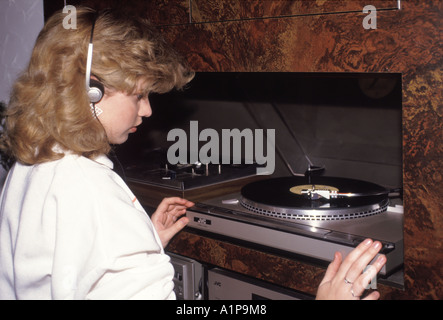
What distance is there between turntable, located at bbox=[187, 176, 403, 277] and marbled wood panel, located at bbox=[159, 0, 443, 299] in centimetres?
8

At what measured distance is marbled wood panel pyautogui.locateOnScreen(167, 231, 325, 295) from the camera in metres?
1.14

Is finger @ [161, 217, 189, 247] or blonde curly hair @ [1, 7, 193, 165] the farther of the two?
finger @ [161, 217, 189, 247]

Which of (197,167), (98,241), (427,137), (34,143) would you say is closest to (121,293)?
(98,241)

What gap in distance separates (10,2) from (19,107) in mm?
810

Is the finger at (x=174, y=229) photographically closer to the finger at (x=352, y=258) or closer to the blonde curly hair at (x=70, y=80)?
the blonde curly hair at (x=70, y=80)

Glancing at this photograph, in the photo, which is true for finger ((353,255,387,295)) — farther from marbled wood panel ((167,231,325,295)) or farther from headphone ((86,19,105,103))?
headphone ((86,19,105,103))

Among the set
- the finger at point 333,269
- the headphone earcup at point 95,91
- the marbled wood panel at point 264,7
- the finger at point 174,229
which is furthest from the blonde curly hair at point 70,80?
the finger at point 333,269

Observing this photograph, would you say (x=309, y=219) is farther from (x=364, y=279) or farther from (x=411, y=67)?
(x=411, y=67)

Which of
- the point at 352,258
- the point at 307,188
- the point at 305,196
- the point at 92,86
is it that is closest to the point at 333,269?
the point at 352,258

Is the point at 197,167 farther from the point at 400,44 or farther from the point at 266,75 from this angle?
the point at 400,44

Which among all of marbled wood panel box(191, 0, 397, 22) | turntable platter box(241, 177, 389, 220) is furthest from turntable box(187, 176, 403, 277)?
marbled wood panel box(191, 0, 397, 22)

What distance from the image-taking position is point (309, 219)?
3.93 ft

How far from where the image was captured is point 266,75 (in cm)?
184

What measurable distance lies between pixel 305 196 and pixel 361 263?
44cm
